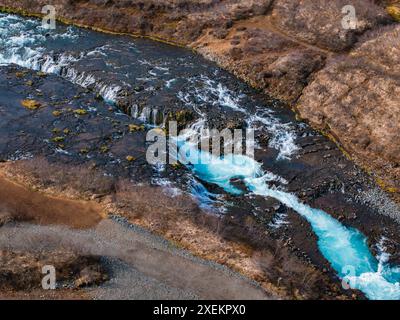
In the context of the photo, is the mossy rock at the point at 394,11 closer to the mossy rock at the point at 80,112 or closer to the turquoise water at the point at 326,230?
the turquoise water at the point at 326,230

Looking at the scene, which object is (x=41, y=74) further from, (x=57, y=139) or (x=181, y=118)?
(x=181, y=118)

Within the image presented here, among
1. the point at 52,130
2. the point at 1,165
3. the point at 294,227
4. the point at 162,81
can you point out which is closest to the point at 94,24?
A: the point at 162,81

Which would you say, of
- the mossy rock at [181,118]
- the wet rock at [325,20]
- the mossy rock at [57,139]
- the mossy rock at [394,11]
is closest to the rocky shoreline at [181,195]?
the mossy rock at [57,139]

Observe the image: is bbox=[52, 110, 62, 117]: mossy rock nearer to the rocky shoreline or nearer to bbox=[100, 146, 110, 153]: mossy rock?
the rocky shoreline

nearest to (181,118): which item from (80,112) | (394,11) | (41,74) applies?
(80,112)

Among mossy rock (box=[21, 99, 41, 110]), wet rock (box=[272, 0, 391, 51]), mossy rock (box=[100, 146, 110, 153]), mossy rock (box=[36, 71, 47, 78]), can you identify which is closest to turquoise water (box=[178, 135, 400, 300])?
mossy rock (box=[100, 146, 110, 153])
